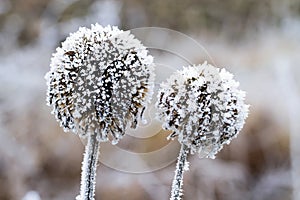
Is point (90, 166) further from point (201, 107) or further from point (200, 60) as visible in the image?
point (200, 60)

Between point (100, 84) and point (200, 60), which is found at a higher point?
point (200, 60)

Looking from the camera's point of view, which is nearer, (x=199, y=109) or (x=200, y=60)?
(x=199, y=109)

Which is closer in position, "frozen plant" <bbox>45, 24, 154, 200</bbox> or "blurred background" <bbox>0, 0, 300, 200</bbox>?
"frozen plant" <bbox>45, 24, 154, 200</bbox>

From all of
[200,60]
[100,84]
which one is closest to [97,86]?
[100,84]

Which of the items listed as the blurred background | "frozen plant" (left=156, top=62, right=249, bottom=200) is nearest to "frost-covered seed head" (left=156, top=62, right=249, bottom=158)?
"frozen plant" (left=156, top=62, right=249, bottom=200)

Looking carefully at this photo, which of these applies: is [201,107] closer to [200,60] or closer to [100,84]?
[100,84]

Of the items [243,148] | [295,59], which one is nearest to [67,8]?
[295,59]

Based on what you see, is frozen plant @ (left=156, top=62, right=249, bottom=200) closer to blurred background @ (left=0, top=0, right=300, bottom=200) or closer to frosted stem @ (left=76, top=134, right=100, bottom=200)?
frosted stem @ (left=76, top=134, right=100, bottom=200)

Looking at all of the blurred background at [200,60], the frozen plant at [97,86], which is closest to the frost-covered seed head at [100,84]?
the frozen plant at [97,86]
